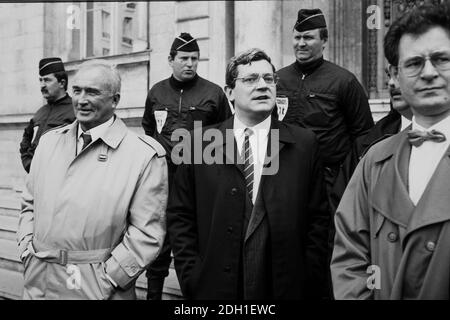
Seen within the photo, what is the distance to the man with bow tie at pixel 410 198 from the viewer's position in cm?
212

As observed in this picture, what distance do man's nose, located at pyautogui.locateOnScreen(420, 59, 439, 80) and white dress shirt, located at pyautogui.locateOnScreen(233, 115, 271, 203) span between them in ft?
3.49

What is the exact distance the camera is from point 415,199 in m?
2.22

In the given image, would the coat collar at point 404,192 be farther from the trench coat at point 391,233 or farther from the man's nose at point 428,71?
the man's nose at point 428,71

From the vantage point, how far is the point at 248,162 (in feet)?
10.1

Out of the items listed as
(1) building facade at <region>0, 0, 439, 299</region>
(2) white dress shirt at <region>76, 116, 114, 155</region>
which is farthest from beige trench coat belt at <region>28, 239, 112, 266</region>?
(1) building facade at <region>0, 0, 439, 299</region>

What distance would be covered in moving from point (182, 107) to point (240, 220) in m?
2.07

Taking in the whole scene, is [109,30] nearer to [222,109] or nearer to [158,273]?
[222,109]

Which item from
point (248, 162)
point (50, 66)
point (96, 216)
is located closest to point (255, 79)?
point (248, 162)

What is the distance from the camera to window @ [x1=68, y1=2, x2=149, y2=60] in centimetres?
850

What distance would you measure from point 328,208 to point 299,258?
1.18ft

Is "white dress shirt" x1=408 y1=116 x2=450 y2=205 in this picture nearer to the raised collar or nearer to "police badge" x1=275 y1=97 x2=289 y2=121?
"police badge" x1=275 y1=97 x2=289 y2=121

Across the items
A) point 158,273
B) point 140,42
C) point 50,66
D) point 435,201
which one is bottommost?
point 158,273
